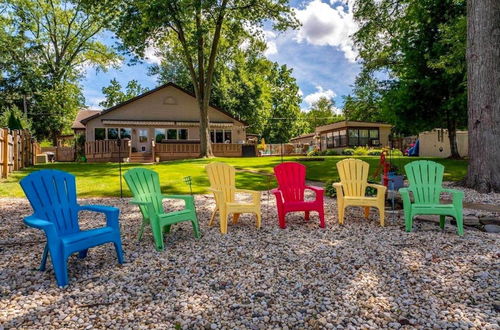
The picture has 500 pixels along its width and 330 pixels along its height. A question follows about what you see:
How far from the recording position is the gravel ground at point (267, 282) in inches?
89.4

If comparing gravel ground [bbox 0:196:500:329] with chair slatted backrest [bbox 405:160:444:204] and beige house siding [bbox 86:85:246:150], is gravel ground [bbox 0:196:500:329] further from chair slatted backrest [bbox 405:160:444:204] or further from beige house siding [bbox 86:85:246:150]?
beige house siding [bbox 86:85:246:150]

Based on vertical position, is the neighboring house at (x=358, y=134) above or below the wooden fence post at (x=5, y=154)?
above

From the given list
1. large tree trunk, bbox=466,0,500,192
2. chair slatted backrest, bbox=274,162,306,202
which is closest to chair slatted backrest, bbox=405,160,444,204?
chair slatted backrest, bbox=274,162,306,202

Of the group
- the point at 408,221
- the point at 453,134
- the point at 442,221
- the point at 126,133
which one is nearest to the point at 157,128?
the point at 126,133

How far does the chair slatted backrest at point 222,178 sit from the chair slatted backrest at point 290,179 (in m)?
0.76

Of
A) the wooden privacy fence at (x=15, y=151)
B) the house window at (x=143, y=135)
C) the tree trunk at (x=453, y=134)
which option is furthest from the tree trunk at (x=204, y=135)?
the tree trunk at (x=453, y=134)

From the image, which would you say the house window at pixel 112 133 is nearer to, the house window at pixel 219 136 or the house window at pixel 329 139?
Result: the house window at pixel 219 136

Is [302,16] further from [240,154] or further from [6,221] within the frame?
[6,221]

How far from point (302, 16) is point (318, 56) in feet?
11.7

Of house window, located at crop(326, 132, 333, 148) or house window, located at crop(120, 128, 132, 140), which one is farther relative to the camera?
house window, located at crop(326, 132, 333, 148)

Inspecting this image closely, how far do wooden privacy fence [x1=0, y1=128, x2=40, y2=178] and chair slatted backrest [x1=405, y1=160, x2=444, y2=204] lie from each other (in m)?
10.7

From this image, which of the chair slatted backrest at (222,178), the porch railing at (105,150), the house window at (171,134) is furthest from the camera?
the house window at (171,134)

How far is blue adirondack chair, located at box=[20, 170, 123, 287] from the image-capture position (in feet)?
9.09

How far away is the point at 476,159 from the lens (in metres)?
6.85
